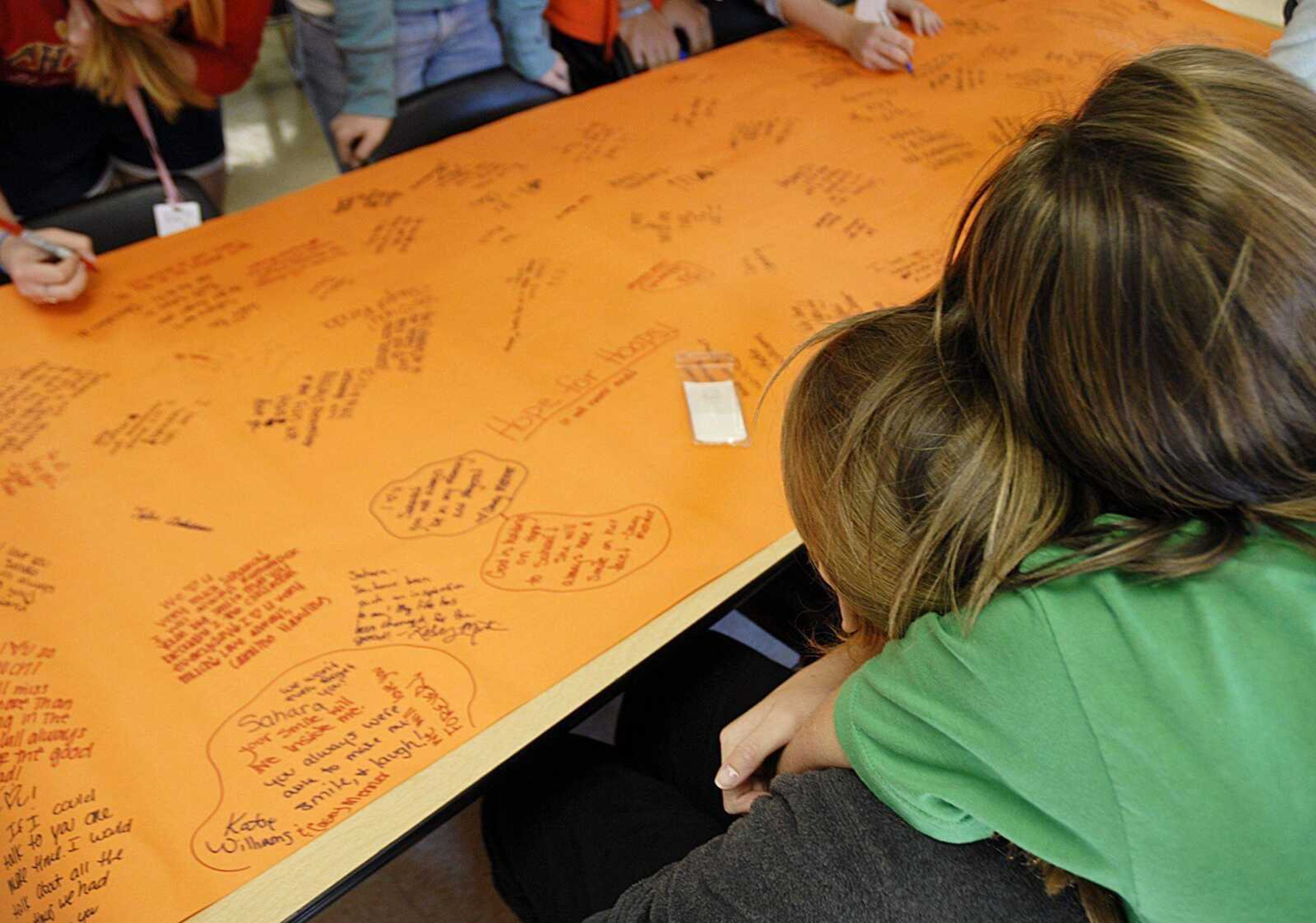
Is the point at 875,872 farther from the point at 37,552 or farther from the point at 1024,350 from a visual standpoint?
the point at 37,552

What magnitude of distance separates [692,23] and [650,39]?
12cm

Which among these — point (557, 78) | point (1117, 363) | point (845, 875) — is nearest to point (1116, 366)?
point (1117, 363)

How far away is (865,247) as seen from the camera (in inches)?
47.9

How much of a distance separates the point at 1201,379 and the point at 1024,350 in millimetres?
Result: 83

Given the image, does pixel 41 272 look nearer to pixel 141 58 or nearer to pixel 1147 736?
pixel 141 58

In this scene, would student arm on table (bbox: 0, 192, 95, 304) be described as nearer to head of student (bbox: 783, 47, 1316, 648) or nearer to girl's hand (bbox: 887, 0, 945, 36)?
head of student (bbox: 783, 47, 1316, 648)

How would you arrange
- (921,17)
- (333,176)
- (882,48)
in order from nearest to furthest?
1. (882,48)
2. (921,17)
3. (333,176)

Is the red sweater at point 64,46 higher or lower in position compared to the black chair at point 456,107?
higher

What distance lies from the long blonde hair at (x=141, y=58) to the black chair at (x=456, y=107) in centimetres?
32

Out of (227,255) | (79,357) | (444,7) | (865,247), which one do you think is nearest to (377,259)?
(227,255)

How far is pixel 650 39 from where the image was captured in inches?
81.3

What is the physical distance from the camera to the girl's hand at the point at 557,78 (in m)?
1.81

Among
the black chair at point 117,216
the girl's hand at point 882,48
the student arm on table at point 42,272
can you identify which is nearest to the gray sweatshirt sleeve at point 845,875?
the student arm on table at point 42,272

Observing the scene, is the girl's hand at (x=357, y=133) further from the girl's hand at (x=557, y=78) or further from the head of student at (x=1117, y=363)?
the head of student at (x=1117, y=363)
